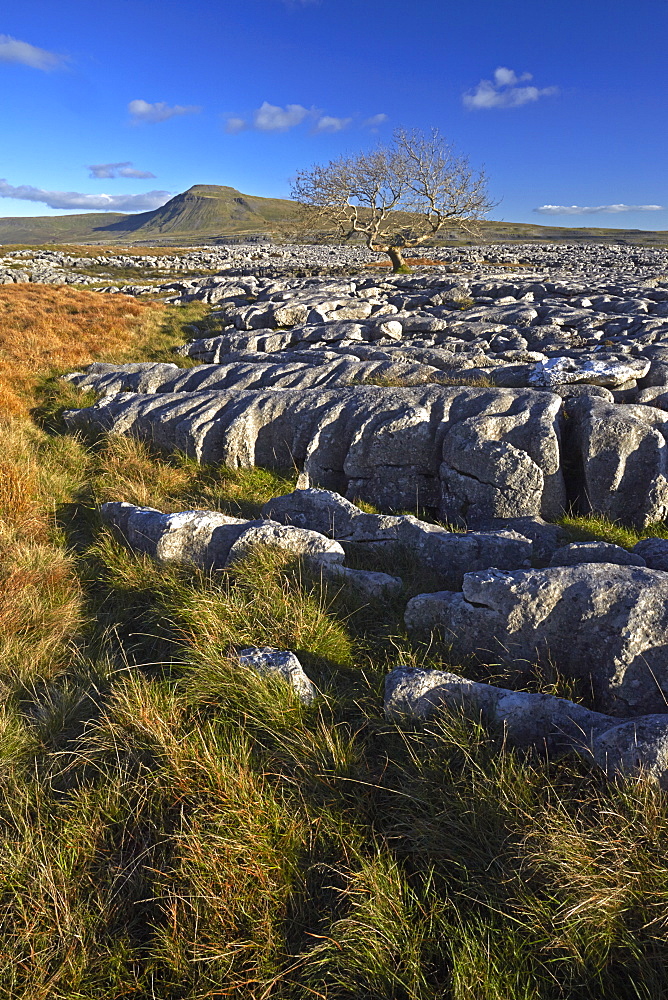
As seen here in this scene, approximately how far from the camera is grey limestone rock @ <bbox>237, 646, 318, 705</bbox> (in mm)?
4137

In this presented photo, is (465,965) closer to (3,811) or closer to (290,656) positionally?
(290,656)

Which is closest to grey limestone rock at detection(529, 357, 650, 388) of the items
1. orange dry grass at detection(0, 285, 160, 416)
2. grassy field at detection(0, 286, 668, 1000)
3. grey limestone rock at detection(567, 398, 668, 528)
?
grey limestone rock at detection(567, 398, 668, 528)

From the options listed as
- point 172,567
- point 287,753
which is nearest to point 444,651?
point 287,753

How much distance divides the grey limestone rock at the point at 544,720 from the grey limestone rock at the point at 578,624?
0.56 meters

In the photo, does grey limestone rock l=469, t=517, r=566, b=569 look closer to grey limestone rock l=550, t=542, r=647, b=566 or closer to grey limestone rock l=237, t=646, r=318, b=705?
grey limestone rock l=550, t=542, r=647, b=566

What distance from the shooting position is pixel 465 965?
2.47 meters

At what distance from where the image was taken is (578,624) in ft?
14.4

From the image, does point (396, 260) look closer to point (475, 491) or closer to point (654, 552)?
point (475, 491)

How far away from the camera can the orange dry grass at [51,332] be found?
1429 centimetres

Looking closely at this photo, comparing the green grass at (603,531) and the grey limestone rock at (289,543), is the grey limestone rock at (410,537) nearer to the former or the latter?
the grey limestone rock at (289,543)

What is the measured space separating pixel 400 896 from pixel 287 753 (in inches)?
46.1

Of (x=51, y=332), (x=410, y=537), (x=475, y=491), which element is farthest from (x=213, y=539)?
(x=51, y=332)

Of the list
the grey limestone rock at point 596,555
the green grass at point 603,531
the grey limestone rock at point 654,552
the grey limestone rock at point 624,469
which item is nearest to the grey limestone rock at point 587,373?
the grey limestone rock at point 624,469

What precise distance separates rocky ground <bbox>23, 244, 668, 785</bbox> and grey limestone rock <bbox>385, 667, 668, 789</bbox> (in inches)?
0.5
